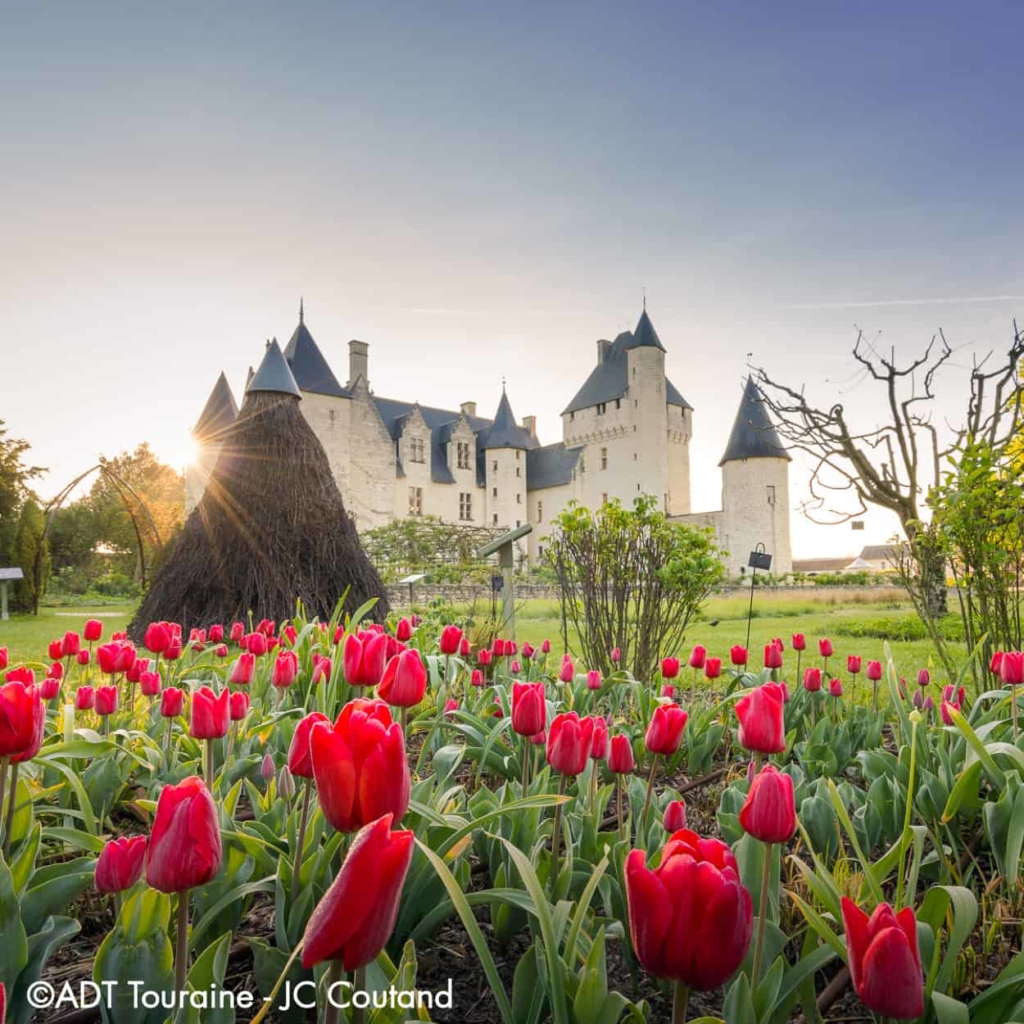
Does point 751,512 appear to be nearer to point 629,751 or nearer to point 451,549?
point 451,549

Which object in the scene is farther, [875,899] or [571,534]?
[571,534]

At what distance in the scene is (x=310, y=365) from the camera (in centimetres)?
2959

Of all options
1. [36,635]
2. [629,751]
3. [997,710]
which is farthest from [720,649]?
[36,635]

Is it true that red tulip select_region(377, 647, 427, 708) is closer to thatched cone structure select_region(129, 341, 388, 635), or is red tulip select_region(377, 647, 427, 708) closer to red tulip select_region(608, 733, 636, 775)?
red tulip select_region(608, 733, 636, 775)

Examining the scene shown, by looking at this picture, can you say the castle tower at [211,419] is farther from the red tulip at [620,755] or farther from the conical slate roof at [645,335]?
the red tulip at [620,755]

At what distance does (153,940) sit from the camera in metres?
1.15

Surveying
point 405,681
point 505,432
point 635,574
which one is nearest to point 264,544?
point 635,574

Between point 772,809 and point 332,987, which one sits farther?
point 772,809

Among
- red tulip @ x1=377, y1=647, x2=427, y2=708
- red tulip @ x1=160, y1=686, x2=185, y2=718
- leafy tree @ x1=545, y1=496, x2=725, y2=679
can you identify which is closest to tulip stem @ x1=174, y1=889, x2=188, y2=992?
red tulip @ x1=377, y1=647, x2=427, y2=708

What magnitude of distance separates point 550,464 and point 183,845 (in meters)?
41.6

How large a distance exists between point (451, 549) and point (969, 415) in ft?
43.9

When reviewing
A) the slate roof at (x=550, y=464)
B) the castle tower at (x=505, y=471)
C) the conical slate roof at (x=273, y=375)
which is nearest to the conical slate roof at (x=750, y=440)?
the slate roof at (x=550, y=464)

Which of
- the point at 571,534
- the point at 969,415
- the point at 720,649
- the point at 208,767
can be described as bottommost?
the point at 720,649

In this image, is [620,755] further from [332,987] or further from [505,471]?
[505,471]
